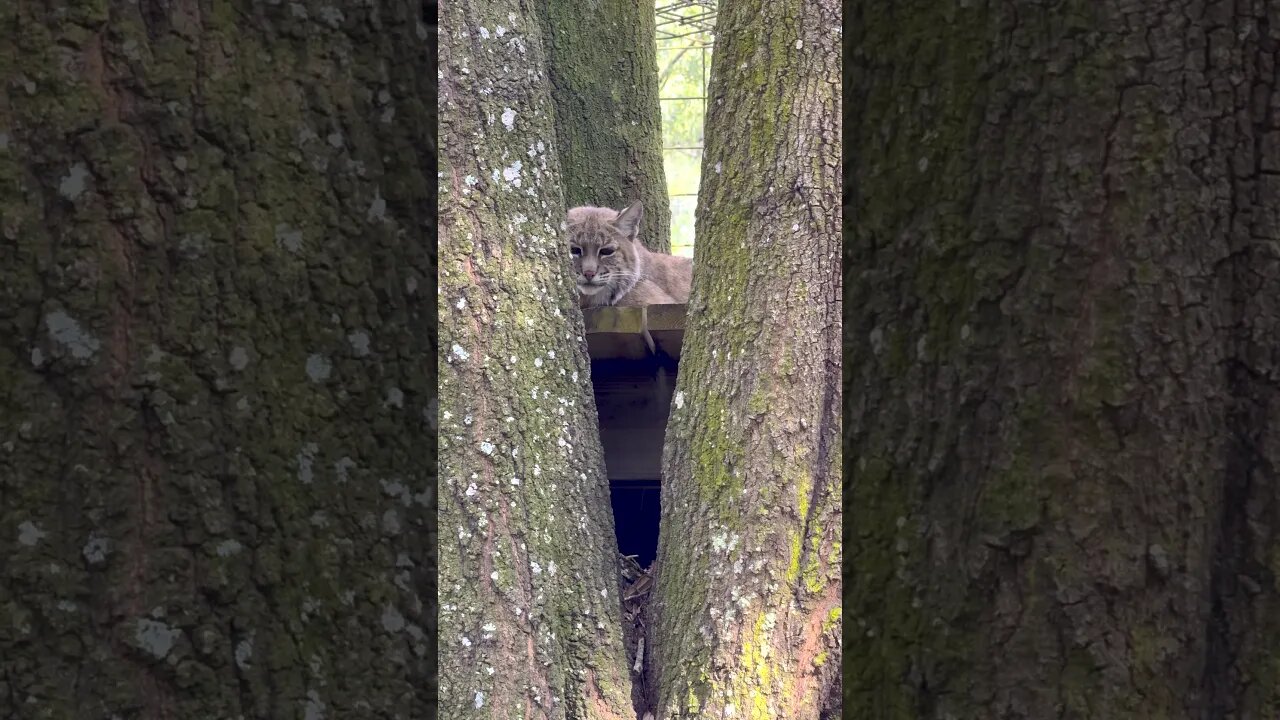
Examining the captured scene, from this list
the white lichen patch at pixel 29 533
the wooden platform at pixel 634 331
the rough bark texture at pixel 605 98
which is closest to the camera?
the white lichen patch at pixel 29 533

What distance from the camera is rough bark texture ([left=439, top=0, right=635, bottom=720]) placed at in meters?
3.67

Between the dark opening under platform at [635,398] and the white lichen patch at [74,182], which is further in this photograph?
the dark opening under platform at [635,398]

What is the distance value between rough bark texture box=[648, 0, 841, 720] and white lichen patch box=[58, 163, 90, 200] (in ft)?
9.65

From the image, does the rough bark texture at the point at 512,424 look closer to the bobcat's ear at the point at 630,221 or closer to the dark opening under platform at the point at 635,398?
the dark opening under platform at the point at 635,398

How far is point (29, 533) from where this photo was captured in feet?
3.60

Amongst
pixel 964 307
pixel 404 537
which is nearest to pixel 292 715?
pixel 404 537

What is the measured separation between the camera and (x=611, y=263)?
6195 mm

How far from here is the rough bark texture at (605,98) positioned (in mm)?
6117

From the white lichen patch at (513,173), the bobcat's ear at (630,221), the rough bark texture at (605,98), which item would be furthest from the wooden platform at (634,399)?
the white lichen patch at (513,173)

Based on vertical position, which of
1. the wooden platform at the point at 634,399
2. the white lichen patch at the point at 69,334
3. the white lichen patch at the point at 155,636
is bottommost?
the wooden platform at the point at 634,399

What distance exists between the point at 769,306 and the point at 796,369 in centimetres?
23

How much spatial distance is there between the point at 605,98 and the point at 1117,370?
5.19 m

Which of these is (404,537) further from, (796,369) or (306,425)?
(796,369)

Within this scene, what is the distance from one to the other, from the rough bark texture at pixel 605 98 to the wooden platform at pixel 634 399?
1271 mm
